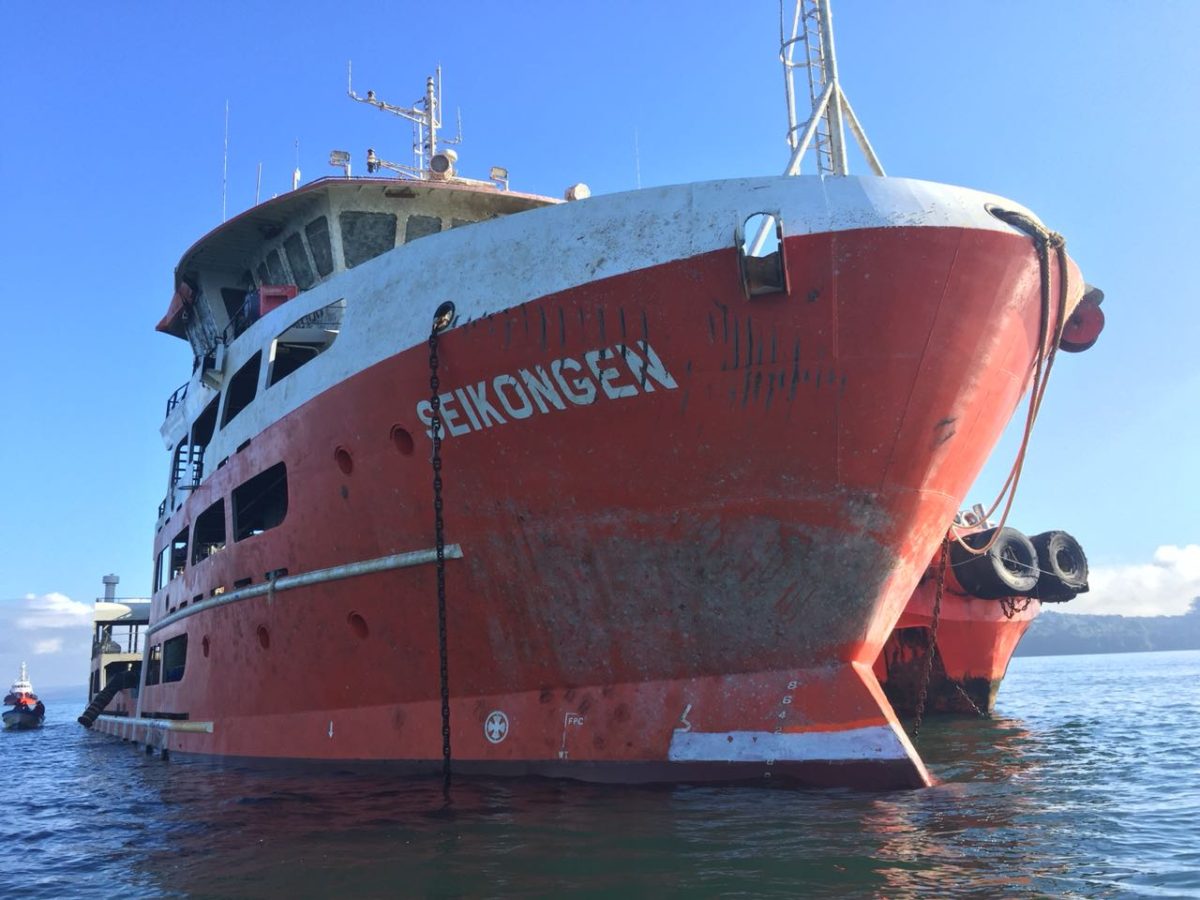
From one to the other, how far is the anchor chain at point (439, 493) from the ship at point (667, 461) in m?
0.04

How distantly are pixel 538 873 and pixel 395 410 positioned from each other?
455 centimetres

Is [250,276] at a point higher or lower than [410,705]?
higher

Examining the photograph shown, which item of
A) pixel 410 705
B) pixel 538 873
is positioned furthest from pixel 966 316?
pixel 410 705

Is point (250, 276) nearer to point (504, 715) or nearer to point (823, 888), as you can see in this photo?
point (504, 715)

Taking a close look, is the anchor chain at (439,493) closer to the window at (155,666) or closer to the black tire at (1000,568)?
the window at (155,666)

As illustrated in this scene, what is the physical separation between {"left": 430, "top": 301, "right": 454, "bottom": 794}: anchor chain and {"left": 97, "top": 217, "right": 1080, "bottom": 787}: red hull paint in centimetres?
12

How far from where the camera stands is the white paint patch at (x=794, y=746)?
694cm

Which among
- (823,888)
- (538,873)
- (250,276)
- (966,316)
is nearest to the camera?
(823,888)

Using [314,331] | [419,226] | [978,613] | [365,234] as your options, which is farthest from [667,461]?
[978,613]

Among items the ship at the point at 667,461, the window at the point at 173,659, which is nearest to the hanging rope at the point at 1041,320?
the ship at the point at 667,461

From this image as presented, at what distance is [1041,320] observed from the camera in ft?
25.7

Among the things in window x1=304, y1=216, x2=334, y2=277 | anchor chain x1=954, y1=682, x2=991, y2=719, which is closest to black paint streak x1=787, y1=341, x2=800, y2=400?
window x1=304, y1=216, x2=334, y2=277

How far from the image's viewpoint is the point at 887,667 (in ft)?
50.8

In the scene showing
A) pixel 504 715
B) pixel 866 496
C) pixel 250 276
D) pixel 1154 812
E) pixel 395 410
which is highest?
pixel 250 276
